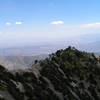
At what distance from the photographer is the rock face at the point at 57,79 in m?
17.3

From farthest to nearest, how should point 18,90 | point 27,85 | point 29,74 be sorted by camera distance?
point 29,74
point 27,85
point 18,90

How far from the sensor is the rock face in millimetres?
17253

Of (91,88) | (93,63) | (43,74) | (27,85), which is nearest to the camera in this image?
(27,85)

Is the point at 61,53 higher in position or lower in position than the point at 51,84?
higher

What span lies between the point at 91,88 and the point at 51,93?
283 inches

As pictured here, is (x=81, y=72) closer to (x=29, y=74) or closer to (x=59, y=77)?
(x=59, y=77)

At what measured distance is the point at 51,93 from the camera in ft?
63.9

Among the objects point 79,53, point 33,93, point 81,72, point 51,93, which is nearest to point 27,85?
point 33,93

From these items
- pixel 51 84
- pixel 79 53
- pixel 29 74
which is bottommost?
pixel 51 84

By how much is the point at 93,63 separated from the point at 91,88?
5.36 m

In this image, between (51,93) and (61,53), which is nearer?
(51,93)

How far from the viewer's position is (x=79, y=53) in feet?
93.4

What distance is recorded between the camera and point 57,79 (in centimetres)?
2206

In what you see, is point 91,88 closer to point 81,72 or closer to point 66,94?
point 81,72
